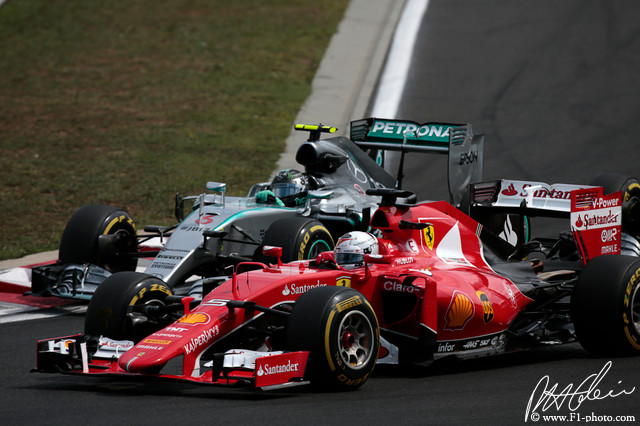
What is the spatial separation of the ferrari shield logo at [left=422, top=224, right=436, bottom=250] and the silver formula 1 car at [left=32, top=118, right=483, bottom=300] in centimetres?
108

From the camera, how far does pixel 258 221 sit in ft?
42.3

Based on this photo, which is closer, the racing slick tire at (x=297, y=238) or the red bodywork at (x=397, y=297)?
the red bodywork at (x=397, y=297)

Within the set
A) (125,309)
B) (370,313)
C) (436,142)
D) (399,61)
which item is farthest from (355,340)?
(399,61)

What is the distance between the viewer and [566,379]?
8.67 metres

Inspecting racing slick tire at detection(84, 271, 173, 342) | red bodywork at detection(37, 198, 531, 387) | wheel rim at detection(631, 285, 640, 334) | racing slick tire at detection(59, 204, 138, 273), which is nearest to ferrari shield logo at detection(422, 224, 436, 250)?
red bodywork at detection(37, 198, 531, 387)

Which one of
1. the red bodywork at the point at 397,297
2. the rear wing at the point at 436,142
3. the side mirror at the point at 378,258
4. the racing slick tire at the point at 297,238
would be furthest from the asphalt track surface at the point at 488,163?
the rear wing at the point at 436,142

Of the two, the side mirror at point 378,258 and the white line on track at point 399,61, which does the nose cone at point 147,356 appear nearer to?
the side mirror at point 378,258

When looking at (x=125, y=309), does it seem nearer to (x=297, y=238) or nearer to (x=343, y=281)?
(x=343, y=281)

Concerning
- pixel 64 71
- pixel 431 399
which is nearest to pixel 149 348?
pixel 431 399

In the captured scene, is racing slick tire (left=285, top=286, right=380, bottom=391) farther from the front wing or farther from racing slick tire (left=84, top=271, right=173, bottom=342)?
racing slick tire (left=84, top=271, right=173, bottom=342)

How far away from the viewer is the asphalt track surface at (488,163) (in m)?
7.55

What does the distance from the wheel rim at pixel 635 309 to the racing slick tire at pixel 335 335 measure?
9.07 feet

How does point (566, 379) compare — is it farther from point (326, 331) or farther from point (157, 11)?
point (157, 11)
